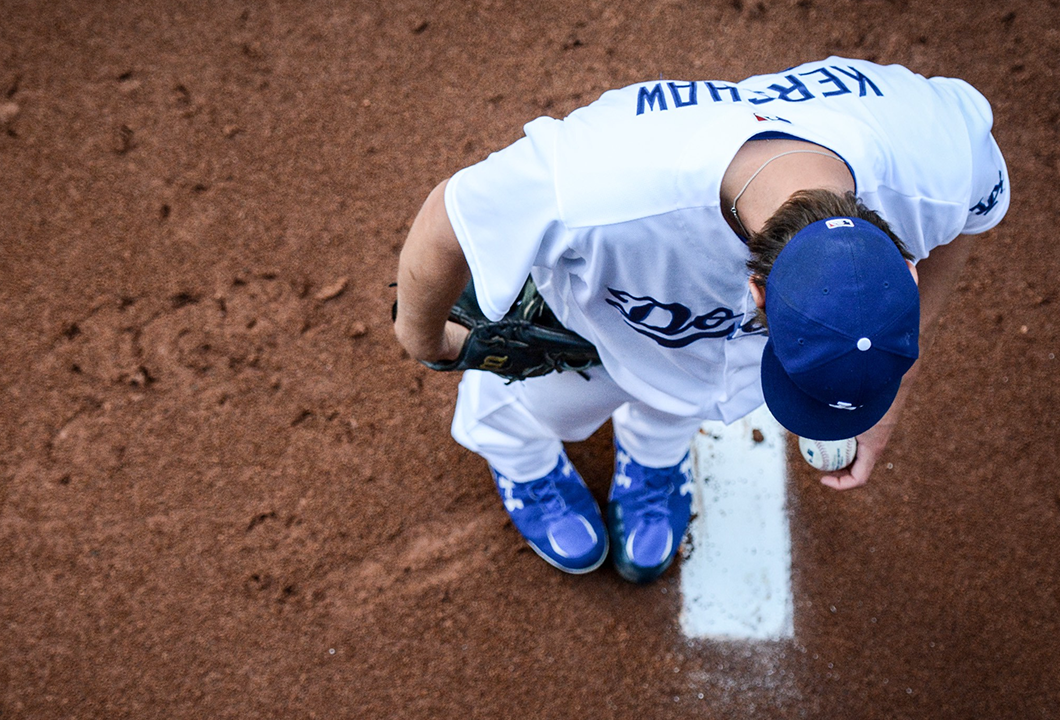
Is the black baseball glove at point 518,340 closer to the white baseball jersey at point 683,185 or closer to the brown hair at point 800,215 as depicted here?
the white baseball jersey at point 683,185

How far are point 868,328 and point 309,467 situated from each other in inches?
72.3

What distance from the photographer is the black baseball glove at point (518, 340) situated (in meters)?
1.65

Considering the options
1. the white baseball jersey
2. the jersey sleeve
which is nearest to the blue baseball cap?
the white baseball jersey

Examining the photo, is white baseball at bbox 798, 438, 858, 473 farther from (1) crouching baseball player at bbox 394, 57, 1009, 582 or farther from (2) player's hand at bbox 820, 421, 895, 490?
(1) crouching baseball player at bbox 394, 57, 1009, 582

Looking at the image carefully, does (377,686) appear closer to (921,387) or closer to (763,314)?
(763,314)

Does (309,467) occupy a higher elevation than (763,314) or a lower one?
lower

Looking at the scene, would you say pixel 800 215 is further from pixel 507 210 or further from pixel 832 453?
pixel 832 453

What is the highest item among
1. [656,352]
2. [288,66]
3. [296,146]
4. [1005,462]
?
[288,66]

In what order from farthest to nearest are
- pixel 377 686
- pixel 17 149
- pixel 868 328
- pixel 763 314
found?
pixel 17 149 → pixel 377 686 → pixel 763 314 → pixel 868 328

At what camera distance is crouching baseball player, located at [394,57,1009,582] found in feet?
3.56

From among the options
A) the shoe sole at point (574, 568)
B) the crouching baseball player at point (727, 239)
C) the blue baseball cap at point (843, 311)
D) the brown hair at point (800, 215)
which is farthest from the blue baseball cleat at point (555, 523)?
the brown hair at point (800, 215)

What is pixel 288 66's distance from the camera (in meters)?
2.71

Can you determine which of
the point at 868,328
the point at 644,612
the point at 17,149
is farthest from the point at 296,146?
the point at 868,328

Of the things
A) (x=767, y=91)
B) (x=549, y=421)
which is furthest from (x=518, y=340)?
(x=767, y=91)
